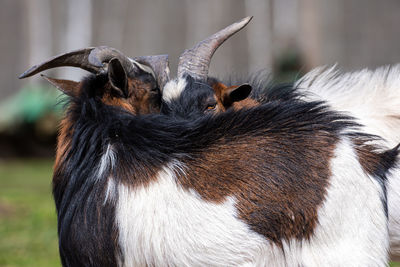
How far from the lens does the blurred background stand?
16984mm

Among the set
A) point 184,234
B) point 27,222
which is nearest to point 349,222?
point 184,234

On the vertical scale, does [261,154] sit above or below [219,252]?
above

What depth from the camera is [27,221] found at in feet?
30.5

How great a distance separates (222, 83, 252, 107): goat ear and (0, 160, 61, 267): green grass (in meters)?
3.12

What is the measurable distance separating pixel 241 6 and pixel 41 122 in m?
6.92

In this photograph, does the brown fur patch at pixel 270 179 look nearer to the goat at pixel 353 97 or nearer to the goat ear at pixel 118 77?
the goat at pixel 353 97

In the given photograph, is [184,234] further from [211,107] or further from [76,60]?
[76,60]

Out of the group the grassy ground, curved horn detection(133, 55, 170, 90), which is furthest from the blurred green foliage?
curved horn detection(133, 55, 170, 90)

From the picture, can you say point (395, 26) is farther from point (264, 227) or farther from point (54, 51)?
point (264, 227)

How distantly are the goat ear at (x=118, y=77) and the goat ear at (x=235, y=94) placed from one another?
0.88 meters

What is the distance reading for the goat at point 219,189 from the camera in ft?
12.1

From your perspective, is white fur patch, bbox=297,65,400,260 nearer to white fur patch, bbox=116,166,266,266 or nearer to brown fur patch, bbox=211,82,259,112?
brown fur patch, bbox=211,82,259,112

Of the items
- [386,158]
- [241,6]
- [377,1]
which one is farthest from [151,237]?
[377,1]

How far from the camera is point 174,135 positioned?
3963 mm
